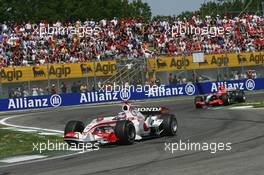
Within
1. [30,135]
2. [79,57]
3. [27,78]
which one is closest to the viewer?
[30,135]

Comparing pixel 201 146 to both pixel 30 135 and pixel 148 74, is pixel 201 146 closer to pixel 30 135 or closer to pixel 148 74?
pixel 30 135

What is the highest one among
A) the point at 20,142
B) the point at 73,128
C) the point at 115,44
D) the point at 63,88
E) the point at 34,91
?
the point at 115,44

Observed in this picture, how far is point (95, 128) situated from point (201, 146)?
2637mm

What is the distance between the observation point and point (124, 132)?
13.3m

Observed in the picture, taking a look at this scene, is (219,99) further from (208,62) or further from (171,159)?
(171,159)

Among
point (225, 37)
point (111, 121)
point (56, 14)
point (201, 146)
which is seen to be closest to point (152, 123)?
point (111, 121)

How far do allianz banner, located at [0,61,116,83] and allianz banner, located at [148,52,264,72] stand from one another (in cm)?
292

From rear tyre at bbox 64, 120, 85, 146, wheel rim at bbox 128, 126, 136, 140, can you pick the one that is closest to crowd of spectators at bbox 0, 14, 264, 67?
rear tyre at bbox 64, 120, 85, 146

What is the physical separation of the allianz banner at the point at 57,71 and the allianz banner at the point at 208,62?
292cm

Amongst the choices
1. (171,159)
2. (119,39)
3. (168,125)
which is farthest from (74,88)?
(171,159)

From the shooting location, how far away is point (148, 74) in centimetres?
3628

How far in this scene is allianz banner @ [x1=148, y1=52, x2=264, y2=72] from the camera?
36.9 m

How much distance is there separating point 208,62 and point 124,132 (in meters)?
26.1

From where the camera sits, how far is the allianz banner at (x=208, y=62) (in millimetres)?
36875
